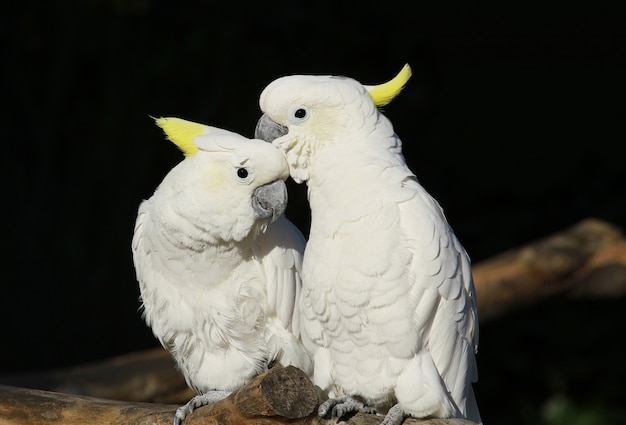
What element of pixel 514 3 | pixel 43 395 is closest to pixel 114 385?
pixel 43 395

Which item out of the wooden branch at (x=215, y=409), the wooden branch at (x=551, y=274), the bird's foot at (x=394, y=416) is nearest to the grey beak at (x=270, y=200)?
the wooden branch at (x=215, y=409)

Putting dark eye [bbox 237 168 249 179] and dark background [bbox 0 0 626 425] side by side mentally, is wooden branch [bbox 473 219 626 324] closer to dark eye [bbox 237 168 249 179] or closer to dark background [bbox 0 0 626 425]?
dark background [bbox 0 0 626 425]

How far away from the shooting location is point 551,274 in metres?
4.25

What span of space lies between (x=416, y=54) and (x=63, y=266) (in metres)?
2.64

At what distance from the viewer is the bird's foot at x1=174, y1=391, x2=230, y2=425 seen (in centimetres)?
246

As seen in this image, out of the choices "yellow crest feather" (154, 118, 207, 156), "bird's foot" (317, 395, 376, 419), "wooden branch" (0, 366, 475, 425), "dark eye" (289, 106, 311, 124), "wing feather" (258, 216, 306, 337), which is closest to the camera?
"wooden branch" (0, 366, 475, 425)

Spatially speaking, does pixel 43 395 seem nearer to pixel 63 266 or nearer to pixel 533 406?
pixel 63 266

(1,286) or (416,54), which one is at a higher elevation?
(416,54)

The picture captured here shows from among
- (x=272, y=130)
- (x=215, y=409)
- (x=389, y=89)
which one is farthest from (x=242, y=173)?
(x=215, y=409)

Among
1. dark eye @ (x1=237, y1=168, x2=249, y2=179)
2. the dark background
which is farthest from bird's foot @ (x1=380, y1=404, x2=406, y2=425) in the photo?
the dark background

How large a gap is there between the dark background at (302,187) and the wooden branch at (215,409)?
253 cm

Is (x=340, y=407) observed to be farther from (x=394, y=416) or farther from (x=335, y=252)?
(x=335, y=252)

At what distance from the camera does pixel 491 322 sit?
14.1 feet

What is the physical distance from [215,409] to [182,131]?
0.87 m
